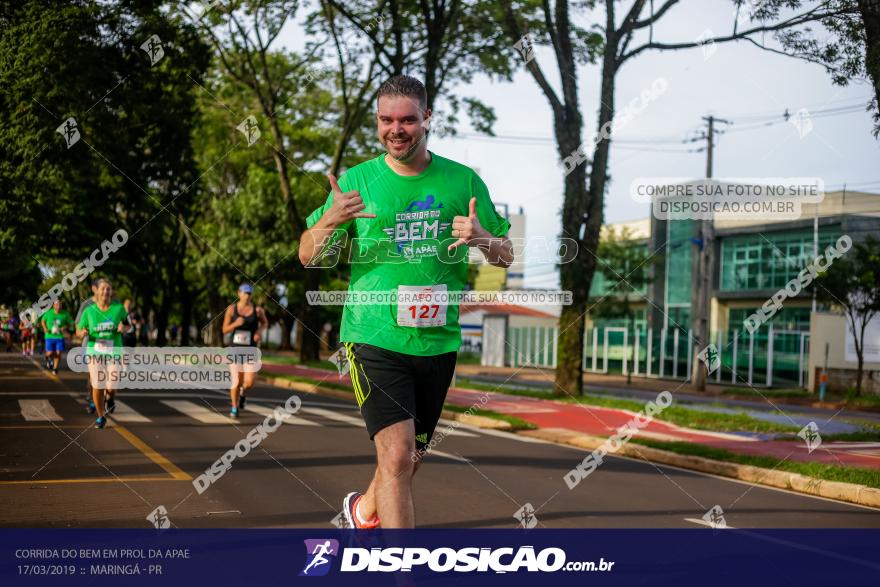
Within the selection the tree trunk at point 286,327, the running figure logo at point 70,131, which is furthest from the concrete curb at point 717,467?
the tree trunk at point 286,327

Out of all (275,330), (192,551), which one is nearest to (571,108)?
(192,551)

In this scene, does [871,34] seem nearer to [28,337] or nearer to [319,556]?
[319,556]

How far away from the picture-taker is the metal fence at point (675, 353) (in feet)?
123

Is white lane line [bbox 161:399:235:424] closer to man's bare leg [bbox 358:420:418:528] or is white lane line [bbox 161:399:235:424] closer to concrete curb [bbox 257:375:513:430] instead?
concrete curb [bbox 257:375:513:430]

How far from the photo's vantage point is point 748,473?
35.2 ft

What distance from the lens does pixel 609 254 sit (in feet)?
153

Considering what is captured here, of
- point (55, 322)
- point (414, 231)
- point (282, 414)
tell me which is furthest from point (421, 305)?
point (55, 322)

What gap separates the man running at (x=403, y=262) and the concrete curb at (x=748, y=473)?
6372 mm

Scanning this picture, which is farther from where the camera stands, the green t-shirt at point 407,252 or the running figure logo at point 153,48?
the running figure logo at point 153,48

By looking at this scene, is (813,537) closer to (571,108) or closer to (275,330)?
(571,108)

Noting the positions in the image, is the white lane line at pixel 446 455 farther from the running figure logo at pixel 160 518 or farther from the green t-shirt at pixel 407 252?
the green t-shirt at pixel 407 252

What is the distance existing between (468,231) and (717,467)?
317 inches

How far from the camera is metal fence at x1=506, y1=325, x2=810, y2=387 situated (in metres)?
37.4

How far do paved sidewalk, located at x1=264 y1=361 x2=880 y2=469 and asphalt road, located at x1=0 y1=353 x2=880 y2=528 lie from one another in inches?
84.7
